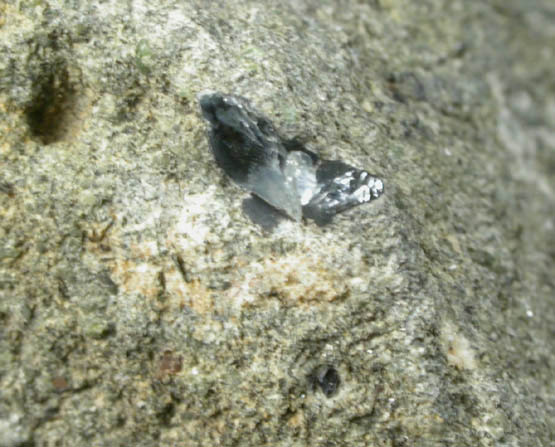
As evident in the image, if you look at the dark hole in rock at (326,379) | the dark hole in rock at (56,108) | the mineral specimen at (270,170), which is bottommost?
the dark hole in rock at (326,379)

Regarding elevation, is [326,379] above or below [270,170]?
below

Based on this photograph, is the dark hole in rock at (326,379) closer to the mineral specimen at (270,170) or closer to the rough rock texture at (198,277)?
the rough rock texture at (198,277)

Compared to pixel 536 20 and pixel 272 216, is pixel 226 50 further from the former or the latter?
pixel 536 20

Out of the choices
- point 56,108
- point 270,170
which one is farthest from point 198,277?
point 56,108

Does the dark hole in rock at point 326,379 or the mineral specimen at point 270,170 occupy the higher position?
the mineral specimen at point 270,170

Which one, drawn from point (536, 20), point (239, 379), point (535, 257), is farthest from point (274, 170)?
point (536, 20)

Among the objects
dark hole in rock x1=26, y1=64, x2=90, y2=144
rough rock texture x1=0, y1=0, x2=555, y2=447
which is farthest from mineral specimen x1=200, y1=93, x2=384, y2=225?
dark hole in rock x1=26, y1=64, x2=90, y2=144

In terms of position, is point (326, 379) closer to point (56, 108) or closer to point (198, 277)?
point (198, 277)

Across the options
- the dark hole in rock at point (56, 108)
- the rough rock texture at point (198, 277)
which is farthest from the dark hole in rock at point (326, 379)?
the dark hole in rock at point (56, 108)
